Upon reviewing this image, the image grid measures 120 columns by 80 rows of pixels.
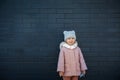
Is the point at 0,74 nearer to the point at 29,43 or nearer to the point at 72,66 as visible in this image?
the point at 29,43

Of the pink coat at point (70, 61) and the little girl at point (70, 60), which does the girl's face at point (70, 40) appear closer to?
the little girl at point (70, 60)

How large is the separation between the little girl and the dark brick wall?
0.79 m

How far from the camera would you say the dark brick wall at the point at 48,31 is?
8.09 m

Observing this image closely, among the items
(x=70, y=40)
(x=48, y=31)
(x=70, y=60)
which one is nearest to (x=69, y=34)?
Result: (x=70, y=40)

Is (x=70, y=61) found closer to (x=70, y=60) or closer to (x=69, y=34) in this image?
(x=70, y=60)

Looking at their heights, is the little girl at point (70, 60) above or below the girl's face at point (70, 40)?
below

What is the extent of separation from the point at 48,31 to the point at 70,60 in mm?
1216

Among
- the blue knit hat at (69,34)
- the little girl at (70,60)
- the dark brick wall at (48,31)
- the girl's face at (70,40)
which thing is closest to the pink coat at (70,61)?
the little girl at (70,60)

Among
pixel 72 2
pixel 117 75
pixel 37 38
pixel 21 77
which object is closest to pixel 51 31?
pixel 37 38

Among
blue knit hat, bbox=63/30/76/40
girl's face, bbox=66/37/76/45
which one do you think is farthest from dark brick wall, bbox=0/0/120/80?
girl's face, bbox=66/37/76/45

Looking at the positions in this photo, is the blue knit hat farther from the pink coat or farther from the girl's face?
the pink coat

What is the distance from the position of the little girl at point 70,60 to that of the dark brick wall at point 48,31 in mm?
787

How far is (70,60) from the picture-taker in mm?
7242

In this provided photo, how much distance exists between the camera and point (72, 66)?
723 centimetres
